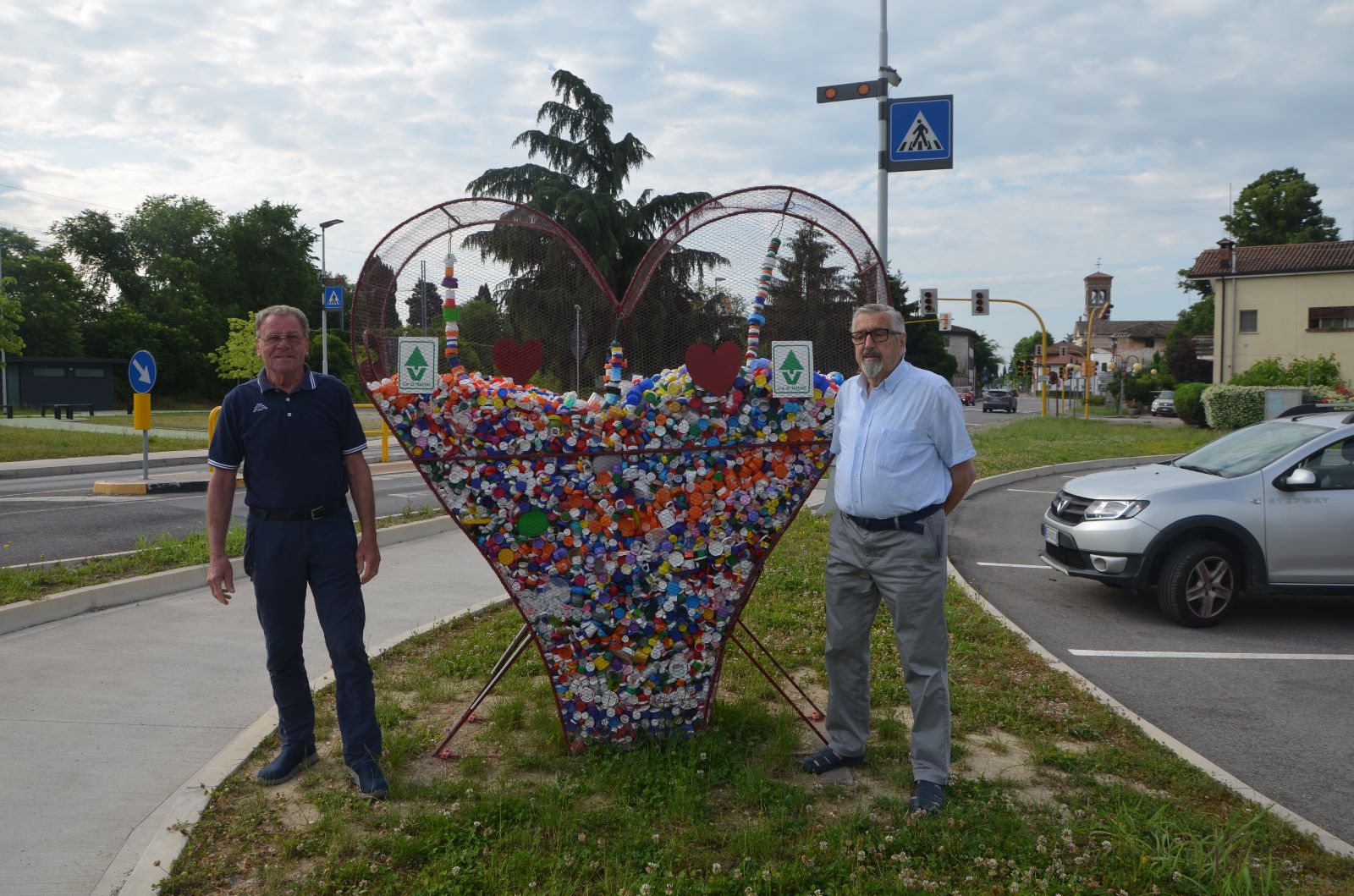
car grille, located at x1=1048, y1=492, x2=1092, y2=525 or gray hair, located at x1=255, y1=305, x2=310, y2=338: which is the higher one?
gray hair, located at x1=255, y1=305, x2=310, y2=338

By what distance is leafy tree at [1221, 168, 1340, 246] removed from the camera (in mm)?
53625

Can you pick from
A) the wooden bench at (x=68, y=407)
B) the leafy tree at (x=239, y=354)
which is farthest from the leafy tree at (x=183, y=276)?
the wooden bench at (x=68, y=407)

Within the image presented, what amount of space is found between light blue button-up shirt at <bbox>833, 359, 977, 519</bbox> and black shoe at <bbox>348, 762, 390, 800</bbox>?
2.06 m

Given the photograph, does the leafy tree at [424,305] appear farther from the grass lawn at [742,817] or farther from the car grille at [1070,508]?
the car grille at [1070,508]

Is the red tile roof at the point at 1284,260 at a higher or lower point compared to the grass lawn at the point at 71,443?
higher

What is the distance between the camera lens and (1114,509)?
6859 mm

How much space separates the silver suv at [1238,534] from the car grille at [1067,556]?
10 cm

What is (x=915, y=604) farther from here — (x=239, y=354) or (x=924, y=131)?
(x=239, y=354)

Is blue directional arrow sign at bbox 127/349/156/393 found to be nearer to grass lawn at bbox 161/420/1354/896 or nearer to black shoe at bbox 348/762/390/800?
grass lawn at bbox 161/420/1354/896

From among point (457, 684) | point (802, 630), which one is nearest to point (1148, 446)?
point (802, 630)

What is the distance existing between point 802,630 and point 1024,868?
2.88 meters

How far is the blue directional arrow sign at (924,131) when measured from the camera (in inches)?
334

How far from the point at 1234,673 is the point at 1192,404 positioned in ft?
100

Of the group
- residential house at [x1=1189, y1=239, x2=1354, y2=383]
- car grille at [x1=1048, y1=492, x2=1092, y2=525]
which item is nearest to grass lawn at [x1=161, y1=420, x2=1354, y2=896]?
car grille at [x1=1048, y1=492, x2=1092, y2=525]
